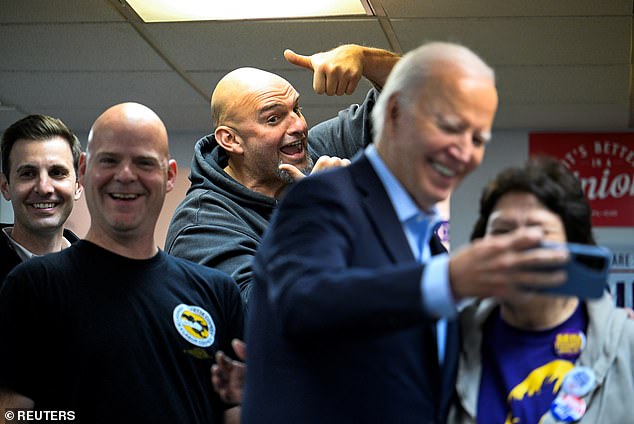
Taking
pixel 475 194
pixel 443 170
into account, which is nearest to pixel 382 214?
pixel 443 170

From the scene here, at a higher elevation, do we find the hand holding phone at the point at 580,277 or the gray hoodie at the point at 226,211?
the gray hoodie at the point at 226,211

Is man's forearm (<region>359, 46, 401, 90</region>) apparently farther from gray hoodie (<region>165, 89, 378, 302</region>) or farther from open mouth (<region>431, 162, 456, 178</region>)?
open mouth (<region>431, 162, 456, 178</region>)

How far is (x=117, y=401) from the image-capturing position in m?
1.83

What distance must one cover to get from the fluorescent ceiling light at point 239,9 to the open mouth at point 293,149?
1518 millimetres

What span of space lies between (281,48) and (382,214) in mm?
3746

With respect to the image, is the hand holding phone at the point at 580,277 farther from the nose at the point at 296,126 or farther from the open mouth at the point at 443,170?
the nose at the point at 296,126

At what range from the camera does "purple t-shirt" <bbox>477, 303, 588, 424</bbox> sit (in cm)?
144

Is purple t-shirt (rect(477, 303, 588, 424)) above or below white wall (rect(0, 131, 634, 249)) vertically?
below

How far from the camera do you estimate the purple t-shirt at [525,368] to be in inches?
56.9

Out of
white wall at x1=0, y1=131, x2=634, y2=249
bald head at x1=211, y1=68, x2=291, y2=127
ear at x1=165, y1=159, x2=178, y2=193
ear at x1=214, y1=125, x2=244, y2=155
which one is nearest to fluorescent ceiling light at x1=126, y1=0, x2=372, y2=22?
bald head at x1=211, y1=68, x2=291, y2=127

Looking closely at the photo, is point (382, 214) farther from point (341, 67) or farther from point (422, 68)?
point (341, 67)

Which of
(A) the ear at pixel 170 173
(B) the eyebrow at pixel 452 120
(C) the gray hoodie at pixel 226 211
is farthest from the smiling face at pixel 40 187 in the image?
(B) the eyebrow at pixel 452 120

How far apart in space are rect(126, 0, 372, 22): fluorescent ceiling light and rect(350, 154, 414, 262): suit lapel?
3008mm

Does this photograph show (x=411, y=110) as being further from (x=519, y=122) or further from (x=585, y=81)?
(x=519, y=122)
